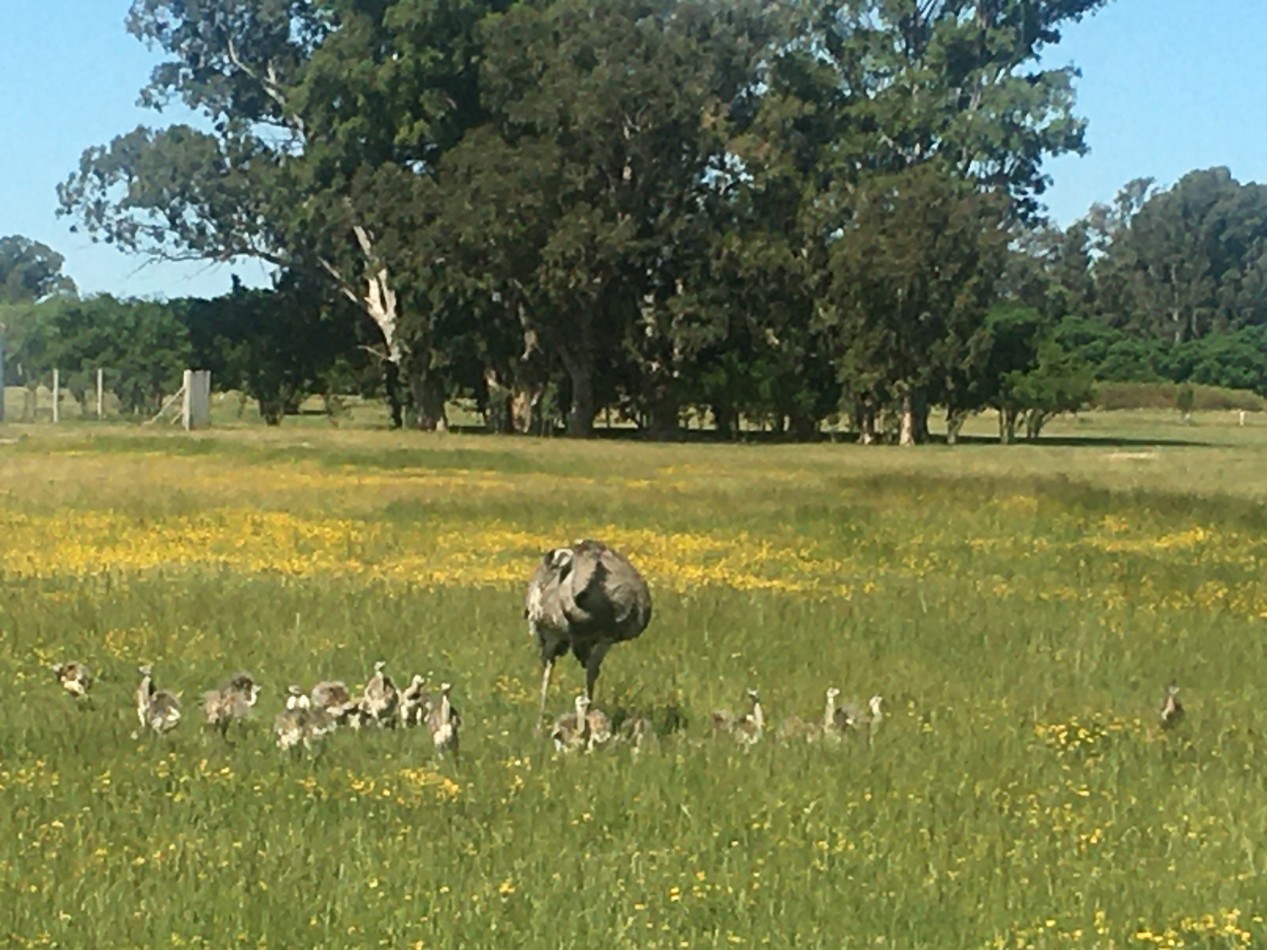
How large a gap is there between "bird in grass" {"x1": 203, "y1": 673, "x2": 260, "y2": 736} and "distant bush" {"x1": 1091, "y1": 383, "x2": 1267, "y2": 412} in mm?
110825

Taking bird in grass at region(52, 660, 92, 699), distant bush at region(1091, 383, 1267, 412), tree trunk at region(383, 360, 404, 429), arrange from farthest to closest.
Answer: distant bush at region(1091, 383, 1267, 412), tree trunk at region(383, 360, 404, 429), bird in grass at region(52, 660, 92, 699)

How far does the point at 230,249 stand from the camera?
252 ft

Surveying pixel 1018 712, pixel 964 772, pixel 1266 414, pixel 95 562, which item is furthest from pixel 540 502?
pixel 1266 414

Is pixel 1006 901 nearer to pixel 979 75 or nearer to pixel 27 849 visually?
pixel 27 849

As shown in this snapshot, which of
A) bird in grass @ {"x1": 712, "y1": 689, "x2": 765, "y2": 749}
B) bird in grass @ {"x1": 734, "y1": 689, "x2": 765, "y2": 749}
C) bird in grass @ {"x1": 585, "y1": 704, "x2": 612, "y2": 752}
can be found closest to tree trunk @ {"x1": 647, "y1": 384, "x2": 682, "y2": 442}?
bird in grass @ {"x1": 712, "y1": 689, "x2": 765, "y2": 749}

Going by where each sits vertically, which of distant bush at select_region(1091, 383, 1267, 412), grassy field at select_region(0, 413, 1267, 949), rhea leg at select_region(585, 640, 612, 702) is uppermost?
distant bush at select_region(1091, 383, 1267, 412)

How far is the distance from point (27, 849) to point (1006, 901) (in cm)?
435

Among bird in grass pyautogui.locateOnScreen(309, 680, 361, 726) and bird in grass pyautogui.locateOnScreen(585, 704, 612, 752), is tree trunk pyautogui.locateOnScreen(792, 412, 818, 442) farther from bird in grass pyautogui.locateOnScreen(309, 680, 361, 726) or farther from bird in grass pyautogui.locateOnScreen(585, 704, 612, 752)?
bird in grass pyautogui.locateOnScreen(585, 704, 612, 752)

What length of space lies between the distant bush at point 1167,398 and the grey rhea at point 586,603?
10973cm

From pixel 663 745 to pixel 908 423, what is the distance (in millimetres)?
63353

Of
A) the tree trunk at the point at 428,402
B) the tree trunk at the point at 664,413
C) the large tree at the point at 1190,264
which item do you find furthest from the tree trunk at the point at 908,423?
the large tree at the point at 1190,264

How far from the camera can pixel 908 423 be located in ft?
243

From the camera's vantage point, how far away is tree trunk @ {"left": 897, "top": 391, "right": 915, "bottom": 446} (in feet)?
243

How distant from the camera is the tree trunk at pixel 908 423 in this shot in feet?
243
